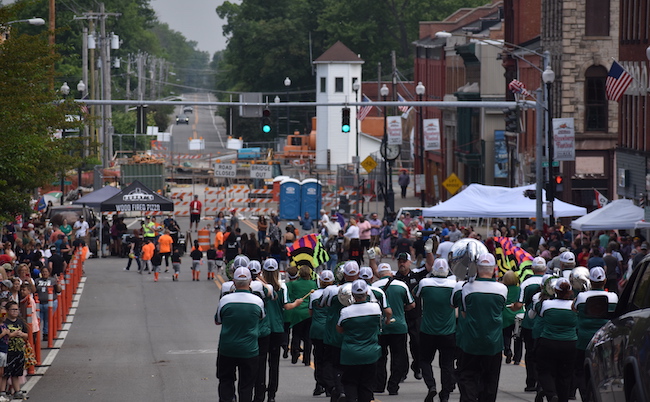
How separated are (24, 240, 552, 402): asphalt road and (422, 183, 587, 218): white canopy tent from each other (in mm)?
7700

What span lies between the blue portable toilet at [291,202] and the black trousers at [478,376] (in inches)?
1650

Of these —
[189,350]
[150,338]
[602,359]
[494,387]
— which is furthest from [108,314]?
[602,359]

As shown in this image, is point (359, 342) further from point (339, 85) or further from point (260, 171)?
point (339, 85)

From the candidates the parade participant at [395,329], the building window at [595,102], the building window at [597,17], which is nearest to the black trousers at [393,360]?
the parade participant at [395,329]

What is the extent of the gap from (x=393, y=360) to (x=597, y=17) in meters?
30.8

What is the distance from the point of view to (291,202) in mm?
55438

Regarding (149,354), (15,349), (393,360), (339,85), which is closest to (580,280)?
(393,360)

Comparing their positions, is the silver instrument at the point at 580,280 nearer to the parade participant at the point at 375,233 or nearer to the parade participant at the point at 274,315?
the parade participant at the point at 274,315

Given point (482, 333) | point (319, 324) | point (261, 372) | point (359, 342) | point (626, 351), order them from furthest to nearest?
point (319, 324) → point (261, 372) → point (482, 333) → point (359, 342) → point (626, 351)

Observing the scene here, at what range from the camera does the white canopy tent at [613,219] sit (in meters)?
29.3

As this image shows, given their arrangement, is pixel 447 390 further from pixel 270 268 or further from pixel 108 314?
pixel 108 314

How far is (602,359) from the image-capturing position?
952 cm

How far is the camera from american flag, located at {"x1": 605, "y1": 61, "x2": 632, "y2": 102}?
107 ft

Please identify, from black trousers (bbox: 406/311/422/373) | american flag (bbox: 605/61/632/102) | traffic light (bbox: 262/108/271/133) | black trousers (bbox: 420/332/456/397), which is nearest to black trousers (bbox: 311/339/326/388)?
black trousers (bbox: 420/332/456/397)
